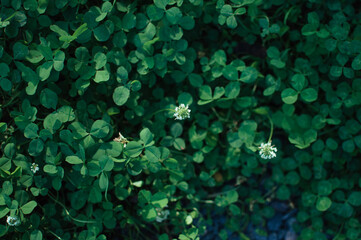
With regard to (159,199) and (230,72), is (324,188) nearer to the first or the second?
(230,72)

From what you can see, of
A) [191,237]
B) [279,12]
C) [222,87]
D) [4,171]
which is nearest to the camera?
[4,171]

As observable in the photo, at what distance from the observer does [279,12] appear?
272 centimetres

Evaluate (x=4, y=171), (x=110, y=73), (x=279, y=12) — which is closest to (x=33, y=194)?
(x=4, y=171)

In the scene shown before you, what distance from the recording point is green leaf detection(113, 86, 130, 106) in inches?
91.8

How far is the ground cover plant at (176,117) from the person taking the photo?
2.27 meters

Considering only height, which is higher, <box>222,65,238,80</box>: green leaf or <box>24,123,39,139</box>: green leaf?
<box>222,65,238,80</box>: green leaf

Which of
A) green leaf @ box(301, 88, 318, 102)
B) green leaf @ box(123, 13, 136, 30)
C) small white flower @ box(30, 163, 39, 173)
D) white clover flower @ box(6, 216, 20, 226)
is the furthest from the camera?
green leaf @ box(301, 88, 318, 102)

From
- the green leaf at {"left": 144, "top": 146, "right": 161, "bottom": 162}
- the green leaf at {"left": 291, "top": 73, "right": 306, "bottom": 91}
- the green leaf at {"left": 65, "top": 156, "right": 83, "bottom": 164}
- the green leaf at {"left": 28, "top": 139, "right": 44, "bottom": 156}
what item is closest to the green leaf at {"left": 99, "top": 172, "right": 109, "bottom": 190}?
the green leaf at {"left": 65, "top": 156, "right": 83, "bottom": 164}

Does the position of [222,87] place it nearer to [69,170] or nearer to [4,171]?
[69,170]

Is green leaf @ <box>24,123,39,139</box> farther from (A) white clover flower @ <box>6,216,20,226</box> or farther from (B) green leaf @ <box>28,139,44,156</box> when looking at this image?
(A) white clover flower @ <box>6,216,20,226</box>

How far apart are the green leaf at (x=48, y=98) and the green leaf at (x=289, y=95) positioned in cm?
163

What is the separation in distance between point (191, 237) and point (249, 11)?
5.59 ft

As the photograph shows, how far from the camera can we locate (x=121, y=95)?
2338 millimetres

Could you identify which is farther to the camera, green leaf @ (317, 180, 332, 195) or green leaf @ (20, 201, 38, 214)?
green leaf @ (317, 180, 332, 195)
